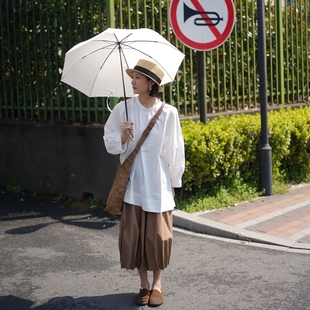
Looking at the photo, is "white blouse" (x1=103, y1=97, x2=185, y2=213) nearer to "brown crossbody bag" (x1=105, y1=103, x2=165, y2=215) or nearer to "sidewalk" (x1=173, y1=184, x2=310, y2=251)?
"brown crossbody bag" (x1=105, y1=103, x2=165, y2=215)

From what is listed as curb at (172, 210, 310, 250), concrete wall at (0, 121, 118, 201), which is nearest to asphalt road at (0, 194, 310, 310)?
curb at (172, 210, 310, 250)

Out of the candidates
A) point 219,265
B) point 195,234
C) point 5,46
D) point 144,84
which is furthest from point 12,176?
point 144,84

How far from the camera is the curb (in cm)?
663

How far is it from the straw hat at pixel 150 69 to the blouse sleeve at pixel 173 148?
0.89ft

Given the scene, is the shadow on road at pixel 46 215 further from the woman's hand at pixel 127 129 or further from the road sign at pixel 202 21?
the woman's hand at pixel 127 129

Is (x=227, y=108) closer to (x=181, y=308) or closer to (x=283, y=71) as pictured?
(x=283, y=71)

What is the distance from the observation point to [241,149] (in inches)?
330

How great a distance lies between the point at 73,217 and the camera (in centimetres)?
792

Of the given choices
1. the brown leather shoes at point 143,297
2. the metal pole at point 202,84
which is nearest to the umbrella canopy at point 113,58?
the brown leather shoes at point 143,297

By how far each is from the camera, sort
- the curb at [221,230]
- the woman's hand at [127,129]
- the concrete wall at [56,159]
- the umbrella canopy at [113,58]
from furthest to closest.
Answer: the concrete wall at [56,159] < the curb at [221,230] < the umbrella canopy at [113,58] < the woman's hand at [127,129]

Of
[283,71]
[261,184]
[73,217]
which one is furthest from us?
[283,71]

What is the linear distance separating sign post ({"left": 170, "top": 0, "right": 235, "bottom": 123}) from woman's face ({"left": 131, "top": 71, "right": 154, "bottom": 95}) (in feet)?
9.31

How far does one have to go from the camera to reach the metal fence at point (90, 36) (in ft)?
27.9

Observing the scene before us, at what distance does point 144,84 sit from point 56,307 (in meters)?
1.76
